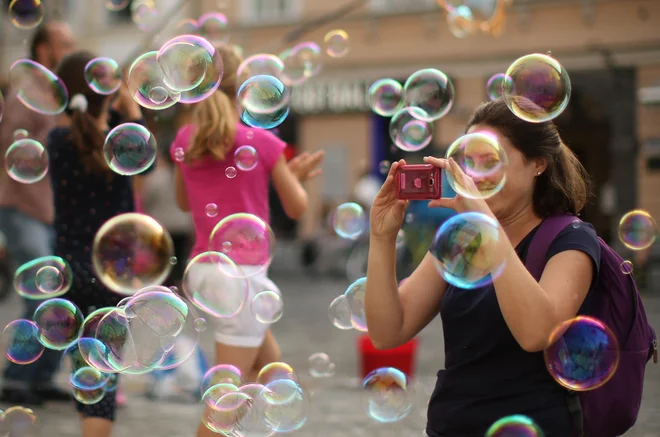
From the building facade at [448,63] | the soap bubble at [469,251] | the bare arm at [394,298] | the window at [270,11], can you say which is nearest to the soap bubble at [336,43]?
the bare arm at [394,298]

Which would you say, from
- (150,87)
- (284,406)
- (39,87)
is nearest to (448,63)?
(39,87)

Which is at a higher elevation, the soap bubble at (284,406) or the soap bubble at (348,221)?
the soap bubble at (348,221)

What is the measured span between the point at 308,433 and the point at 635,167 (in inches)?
358

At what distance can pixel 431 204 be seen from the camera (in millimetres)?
1971

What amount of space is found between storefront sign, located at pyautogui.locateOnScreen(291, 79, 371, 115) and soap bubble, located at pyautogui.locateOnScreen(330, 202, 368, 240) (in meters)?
11.9

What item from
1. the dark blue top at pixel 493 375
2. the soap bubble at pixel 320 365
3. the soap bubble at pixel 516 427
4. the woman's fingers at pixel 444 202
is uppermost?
the woman's fingers at pixel 444 202

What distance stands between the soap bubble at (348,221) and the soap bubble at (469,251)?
1669mm

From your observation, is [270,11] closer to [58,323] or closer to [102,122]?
[102,122]

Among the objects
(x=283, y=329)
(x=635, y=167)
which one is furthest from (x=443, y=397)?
(x=635, y=167)

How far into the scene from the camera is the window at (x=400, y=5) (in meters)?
14.8

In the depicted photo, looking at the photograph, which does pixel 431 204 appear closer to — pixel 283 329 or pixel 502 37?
pixel 283 329

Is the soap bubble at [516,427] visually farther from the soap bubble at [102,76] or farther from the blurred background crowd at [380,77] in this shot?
the blurred background crowd at [380,77]

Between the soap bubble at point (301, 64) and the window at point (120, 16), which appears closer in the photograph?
the soap bubble at point (301, 64)

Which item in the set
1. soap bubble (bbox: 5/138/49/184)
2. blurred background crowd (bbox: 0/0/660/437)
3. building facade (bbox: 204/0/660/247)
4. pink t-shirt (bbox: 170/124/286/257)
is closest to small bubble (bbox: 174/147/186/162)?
pink t-shirt (bbox: 170/124/286/257)
